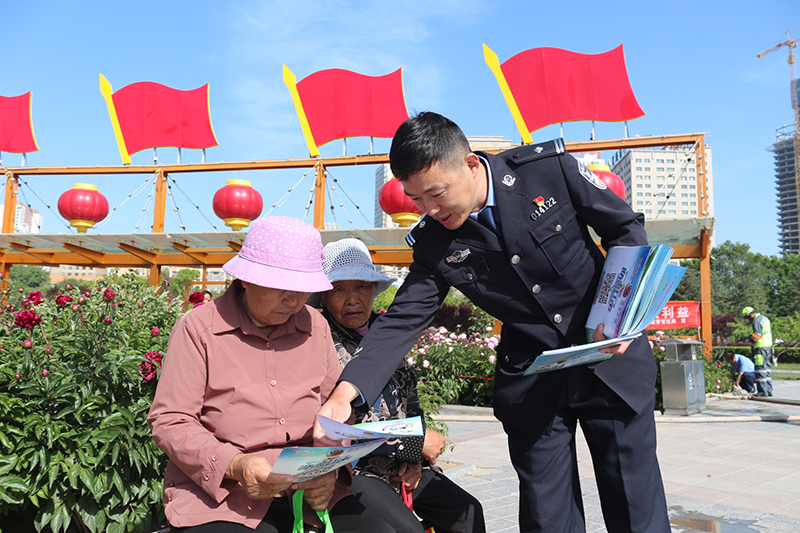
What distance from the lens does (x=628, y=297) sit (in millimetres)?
1797

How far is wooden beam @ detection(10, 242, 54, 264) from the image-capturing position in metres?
14.2

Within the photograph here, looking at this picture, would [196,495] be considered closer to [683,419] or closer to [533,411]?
[533,411]

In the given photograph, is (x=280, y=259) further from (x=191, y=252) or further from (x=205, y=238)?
(x=191, y=252)

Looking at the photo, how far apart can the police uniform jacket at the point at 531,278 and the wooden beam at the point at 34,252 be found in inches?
603

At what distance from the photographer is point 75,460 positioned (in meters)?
2.64

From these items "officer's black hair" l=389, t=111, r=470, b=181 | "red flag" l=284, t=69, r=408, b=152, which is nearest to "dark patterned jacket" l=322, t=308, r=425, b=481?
"officer's black hair" l=389, t=111, r=470, b=181

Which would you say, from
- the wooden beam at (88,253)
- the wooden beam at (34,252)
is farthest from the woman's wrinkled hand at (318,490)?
the wooden beam at (34,252)

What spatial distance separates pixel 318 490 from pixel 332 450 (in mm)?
502

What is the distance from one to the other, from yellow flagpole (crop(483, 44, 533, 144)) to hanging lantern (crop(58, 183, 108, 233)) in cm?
1099

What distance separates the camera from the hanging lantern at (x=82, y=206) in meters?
14.8

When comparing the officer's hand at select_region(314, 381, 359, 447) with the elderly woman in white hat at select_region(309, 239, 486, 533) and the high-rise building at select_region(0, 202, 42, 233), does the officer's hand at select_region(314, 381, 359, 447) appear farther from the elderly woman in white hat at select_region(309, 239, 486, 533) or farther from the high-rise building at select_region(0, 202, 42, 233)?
the high-rise building at select_region(0, 202, 42, 233)

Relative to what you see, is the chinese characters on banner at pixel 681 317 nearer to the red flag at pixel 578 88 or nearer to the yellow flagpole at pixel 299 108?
the red flag at pixel 578 88

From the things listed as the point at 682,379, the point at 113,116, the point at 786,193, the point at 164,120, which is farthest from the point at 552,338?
the point at 786,193

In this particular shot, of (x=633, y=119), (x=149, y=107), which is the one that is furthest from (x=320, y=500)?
(x=149, y=107)
